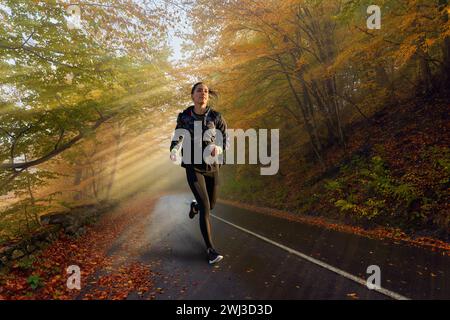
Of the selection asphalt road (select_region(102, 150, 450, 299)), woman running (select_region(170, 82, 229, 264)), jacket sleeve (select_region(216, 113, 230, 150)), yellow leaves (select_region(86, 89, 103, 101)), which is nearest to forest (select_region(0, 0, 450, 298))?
yellow leaves (select_region(86, 89, 103, 101))

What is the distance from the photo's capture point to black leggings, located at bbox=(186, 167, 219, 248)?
4.59 metres

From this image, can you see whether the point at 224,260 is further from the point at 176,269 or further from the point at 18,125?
the point at 18,125

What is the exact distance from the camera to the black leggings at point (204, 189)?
459cm

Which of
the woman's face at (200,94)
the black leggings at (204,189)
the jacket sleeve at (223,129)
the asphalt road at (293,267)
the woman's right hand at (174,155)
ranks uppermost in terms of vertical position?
the woman's face at (200,94)

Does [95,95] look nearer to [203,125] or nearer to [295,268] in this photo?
[203,125]

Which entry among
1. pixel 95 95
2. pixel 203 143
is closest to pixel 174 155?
pixel 203 143

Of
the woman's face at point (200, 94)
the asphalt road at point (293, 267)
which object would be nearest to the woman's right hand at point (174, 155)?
the woman's face at point (200, 94)

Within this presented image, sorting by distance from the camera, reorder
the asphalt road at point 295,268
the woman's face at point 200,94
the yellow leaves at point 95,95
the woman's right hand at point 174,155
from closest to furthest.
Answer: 1. the asphalt road at point 295,268
2. the woman's right hand at point 174,155
3. the woman's face at point 200,94
4. the yellow leaves at point 95,95

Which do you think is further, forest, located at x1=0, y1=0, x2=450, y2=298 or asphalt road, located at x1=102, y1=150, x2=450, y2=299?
forest, located at x1=0, y1=0, x2=450, y2=298

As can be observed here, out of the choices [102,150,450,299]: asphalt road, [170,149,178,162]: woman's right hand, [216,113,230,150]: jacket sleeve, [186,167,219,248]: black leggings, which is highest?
[216,113,230,150]: jacket sleeve

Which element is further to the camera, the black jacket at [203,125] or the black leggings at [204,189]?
the black leggings at [204,189]

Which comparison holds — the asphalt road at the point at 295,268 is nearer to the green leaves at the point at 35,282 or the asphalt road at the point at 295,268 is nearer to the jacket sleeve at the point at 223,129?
the green leaves at the point at 35,282

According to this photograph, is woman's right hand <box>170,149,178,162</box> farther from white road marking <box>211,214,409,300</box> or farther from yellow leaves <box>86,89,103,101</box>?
yellow leaves <box>86,89,103,101</box>

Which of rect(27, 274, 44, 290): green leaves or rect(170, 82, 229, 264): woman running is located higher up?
rect(170, 82, 229, 264): woman running
